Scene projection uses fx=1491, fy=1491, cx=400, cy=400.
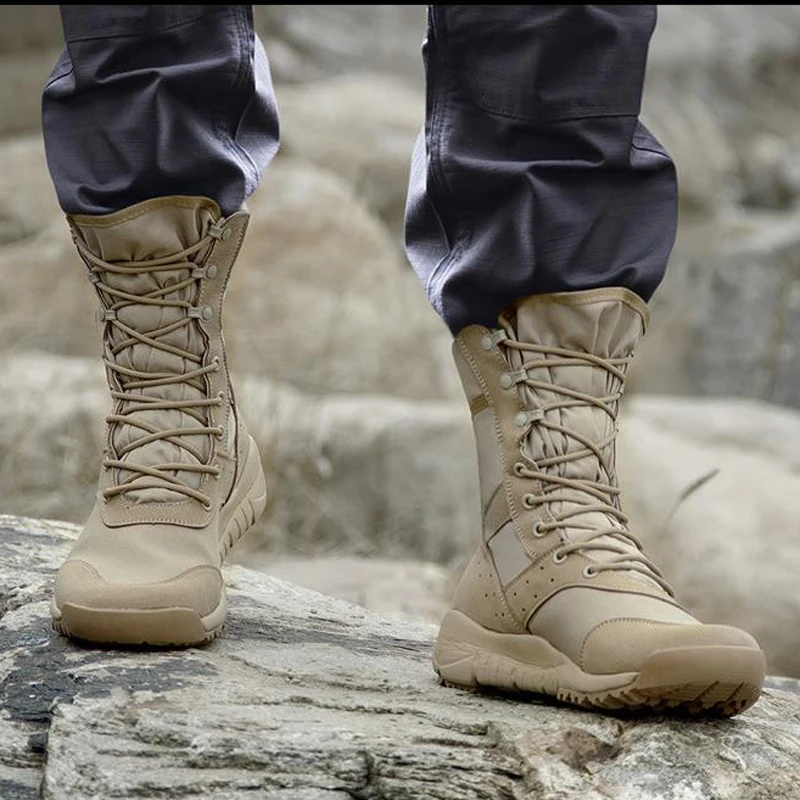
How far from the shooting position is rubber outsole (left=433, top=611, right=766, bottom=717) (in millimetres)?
1309

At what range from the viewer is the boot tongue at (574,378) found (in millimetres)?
1449

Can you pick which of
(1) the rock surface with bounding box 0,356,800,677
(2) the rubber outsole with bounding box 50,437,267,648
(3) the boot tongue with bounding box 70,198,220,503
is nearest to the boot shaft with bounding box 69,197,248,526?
(3) the boot tongue with bounding box 70,198,220,503

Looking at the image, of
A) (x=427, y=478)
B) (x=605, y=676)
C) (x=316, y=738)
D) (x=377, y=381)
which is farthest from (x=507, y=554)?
(x=377, y=381)

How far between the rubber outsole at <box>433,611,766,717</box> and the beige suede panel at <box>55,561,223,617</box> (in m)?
0.25

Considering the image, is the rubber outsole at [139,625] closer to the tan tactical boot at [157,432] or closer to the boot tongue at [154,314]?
the tan tactical boot at [157,432]

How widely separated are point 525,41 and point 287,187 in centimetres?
354

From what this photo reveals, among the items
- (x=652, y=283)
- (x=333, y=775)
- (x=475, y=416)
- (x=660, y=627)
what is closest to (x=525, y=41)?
(x=652, y=283)

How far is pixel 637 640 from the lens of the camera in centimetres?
134

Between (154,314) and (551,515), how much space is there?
46cm

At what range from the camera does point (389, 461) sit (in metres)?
3.72

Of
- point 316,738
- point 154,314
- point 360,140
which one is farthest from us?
point 360,140

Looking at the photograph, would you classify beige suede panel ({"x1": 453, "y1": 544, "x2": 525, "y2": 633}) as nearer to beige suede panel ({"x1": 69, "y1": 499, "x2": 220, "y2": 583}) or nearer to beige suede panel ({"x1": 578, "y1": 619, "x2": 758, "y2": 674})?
beige suede panel ({"x1": 578, "y1": 619, "x2": 758, "y2": 674})

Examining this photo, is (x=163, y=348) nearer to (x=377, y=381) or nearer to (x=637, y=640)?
(x=637, y=640)

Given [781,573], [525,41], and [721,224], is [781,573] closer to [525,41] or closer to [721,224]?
[525,41]
